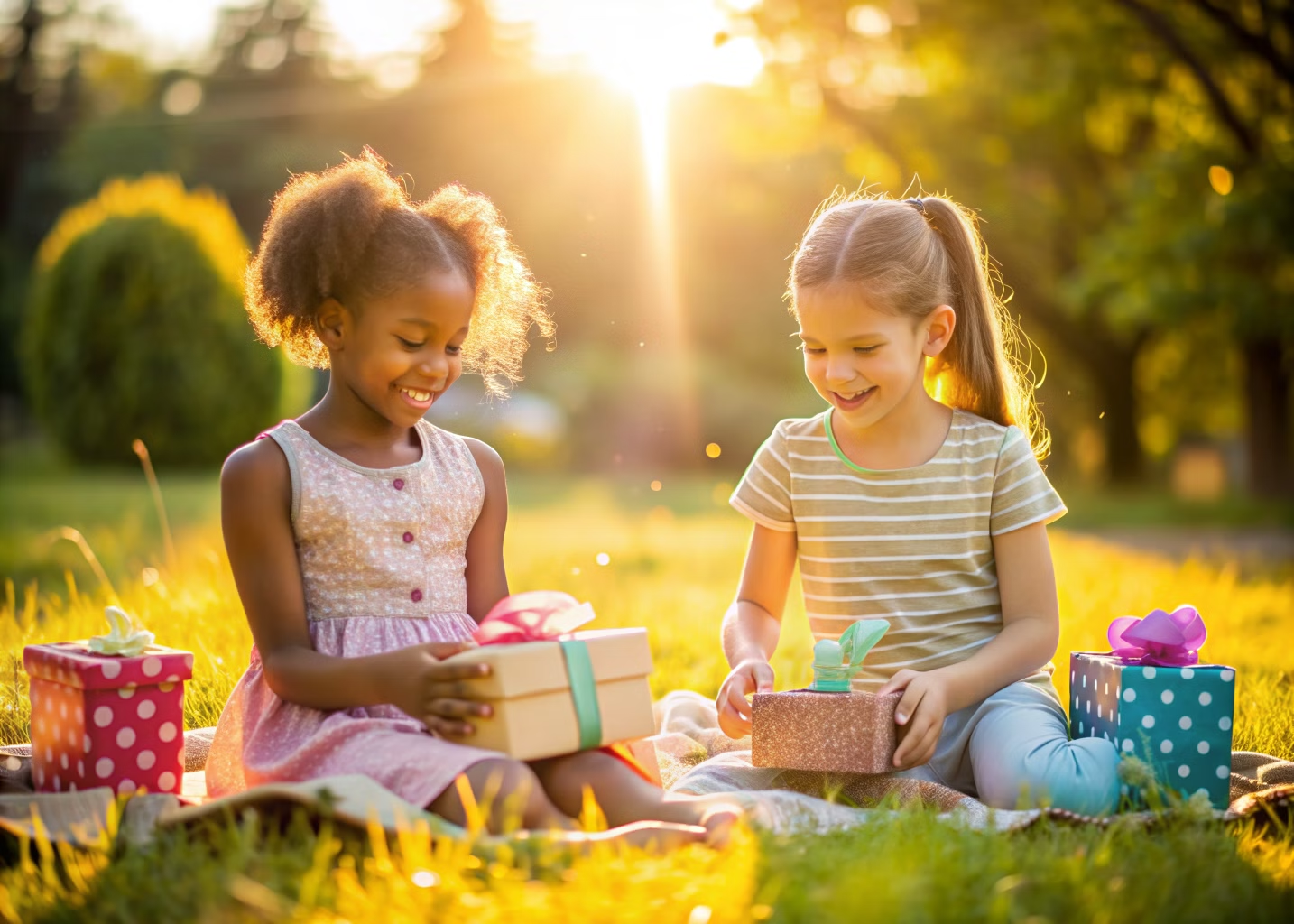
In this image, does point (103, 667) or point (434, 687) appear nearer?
point (434, 687)

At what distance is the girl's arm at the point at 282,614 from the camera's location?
2.38 metres

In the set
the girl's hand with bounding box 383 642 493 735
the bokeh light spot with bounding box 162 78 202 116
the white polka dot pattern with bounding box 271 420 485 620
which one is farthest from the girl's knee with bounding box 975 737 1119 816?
the bokeh light spot with bounding box 162 78 202 116

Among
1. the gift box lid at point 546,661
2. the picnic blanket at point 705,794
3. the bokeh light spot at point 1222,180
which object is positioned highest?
the bokeh light spot at point 1222,180

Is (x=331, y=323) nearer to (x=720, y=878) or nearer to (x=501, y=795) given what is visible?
(x=501, y=795)

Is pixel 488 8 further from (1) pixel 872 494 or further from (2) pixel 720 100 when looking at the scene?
(1) pixel 872 494

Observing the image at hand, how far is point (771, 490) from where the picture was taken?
319 cm

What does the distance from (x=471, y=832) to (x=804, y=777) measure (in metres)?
1.00

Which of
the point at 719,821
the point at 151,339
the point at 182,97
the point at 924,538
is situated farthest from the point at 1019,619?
the point at 182,97

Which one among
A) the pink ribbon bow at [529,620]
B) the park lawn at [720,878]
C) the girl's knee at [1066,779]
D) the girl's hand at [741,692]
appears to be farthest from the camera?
the girl's hand at [741,692]

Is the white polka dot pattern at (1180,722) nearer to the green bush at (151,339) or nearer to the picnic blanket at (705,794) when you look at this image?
the picnic blanket at (705,794)

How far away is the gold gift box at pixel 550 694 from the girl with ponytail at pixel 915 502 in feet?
1.41

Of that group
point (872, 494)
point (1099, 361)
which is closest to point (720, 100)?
point (1099, 361)

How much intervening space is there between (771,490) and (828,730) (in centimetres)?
74

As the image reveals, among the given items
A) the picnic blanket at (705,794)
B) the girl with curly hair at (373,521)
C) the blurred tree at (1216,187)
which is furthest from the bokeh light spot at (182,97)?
the picnic blanket at (705,794)
